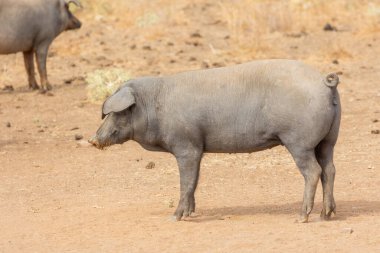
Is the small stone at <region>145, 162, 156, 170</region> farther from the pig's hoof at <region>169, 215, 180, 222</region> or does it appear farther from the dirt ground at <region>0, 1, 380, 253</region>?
the pig's hoof at <region>169, 215, 180, 222</region>

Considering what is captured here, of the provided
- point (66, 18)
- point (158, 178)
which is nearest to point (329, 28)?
point (66, 18)

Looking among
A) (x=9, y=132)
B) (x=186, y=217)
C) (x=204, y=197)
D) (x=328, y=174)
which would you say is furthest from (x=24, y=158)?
(x=328, y=174)

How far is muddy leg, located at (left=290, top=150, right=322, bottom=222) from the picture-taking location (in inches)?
367

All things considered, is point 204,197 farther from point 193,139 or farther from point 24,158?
point 24,158

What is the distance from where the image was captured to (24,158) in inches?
522

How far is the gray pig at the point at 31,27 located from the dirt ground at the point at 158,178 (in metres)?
0.59

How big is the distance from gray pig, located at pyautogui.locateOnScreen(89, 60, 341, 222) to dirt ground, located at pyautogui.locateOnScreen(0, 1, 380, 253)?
21.9 inches

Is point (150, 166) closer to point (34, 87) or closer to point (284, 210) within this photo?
point (284, 210)

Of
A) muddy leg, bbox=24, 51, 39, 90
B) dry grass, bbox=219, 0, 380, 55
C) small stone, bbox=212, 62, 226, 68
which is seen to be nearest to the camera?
muddy leg, bbox=24, 51, 39, 90

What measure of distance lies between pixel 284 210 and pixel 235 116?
1.17 metres

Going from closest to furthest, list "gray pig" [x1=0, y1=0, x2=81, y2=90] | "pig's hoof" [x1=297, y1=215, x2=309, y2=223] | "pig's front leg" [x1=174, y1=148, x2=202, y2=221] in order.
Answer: "pig's hoof" [x1=297, y1=215, x2=309, y2=223] < "pig's front leg" [x1=174, y1=148, x2=202, y2=221] < "gray pig" [x1=0, y1=0, x2=81, y2=90]

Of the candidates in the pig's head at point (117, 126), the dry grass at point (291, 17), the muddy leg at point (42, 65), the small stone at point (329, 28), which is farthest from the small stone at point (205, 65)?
the pig's head at point (117, 126)

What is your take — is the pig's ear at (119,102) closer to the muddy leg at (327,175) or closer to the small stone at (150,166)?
the muddy leg at (327,175)

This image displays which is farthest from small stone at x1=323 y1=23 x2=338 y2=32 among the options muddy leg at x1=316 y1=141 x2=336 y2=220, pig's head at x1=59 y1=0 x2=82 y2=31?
muddy leg at x1=316 y1=141 x2=336 y2=220
